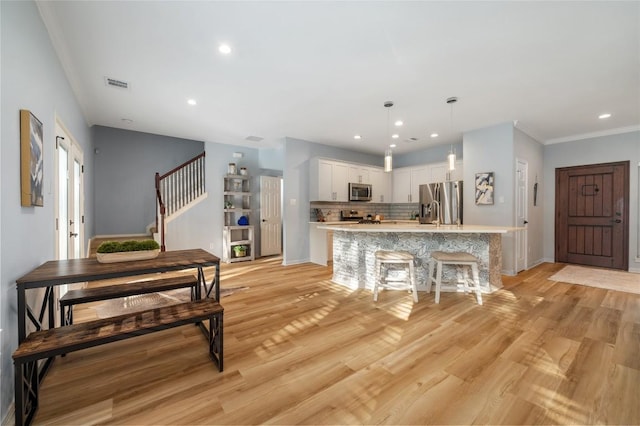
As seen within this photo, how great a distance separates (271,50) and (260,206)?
449cm

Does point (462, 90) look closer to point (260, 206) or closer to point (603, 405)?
point (603, 405)

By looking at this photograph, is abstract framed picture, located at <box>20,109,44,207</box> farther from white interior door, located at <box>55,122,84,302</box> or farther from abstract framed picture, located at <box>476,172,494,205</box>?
abstract framed picture, located at <box>476,172,494,205</box>

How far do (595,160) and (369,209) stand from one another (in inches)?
185

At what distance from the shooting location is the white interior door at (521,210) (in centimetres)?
483

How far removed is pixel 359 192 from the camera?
6.50m

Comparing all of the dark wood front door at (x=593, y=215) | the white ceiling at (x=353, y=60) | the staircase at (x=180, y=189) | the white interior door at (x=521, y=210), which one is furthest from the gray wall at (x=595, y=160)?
the staircase at (x=180, y=189)

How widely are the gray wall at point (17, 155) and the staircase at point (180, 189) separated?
326cm

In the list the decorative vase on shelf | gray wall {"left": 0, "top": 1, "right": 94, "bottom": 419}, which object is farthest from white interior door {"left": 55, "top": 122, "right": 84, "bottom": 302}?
the decorative vase on shelf

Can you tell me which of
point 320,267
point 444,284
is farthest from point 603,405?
point 320,267

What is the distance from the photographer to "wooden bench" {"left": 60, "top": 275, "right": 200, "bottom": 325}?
7.16 ft

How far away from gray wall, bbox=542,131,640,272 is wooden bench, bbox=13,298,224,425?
7.01 meters

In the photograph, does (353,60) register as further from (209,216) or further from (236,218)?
(236,218)

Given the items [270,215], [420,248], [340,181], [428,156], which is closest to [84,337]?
[420,248]

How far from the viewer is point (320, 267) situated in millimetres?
5426
